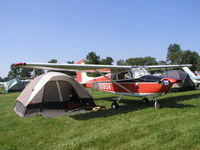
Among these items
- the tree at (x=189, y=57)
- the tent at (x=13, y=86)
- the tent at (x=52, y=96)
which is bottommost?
the tent at (x=13, y=86)

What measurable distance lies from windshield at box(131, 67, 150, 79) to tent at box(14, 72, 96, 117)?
8.22ft

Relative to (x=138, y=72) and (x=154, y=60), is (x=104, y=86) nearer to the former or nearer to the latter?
(x=138, y=72)

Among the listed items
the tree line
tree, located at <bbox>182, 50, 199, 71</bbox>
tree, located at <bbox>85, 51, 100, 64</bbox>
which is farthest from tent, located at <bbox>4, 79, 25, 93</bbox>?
tree, located at <bbox>182, 50, 199, 71</bbox>

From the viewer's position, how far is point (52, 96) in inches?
310

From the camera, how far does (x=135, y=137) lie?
415cm

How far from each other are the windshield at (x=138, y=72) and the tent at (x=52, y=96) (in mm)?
2505

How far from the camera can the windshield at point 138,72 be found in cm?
803

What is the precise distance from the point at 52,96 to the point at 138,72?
4185mm

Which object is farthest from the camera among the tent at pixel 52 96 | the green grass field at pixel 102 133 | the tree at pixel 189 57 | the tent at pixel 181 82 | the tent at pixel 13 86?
the tree at pixel 189 57

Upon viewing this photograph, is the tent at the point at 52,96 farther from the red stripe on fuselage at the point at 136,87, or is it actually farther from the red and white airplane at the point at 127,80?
the red stripe on fuselage at the point at 136,87

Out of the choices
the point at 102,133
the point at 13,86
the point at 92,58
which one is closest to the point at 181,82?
the point at 102,133

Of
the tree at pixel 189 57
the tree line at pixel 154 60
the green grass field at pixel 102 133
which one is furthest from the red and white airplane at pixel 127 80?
the tree at pixel 189 57

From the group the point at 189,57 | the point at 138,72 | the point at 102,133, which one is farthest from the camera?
the point at 189,57

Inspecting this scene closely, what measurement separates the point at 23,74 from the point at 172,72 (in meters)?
96.1
